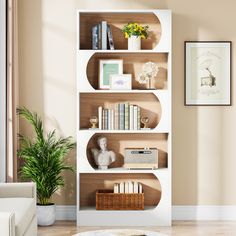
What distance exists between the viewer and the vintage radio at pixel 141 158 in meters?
5.77

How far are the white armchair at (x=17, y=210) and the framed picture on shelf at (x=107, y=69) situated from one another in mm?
1489

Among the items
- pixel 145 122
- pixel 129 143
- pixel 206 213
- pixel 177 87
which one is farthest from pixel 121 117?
pixel 206 213

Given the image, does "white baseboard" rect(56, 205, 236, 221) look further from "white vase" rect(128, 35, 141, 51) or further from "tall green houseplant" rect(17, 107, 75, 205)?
"white vase" rect(128, 35, 141, 51)

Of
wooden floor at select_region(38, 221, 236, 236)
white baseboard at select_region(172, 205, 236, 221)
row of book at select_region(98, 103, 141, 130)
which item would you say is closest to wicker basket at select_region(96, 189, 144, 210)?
wooden floor at select_region(38, 221, 236, 236)

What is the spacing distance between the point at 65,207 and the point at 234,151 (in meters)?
1.84

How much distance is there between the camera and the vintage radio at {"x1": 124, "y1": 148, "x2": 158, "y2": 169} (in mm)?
5766

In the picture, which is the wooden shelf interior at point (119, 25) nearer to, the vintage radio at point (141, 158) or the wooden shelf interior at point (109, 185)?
the vintage radio at point (141, 158)

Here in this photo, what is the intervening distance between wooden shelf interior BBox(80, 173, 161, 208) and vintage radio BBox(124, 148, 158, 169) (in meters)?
0.29

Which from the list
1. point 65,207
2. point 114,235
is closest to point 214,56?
point 65,207

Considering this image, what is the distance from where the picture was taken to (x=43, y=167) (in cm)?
570

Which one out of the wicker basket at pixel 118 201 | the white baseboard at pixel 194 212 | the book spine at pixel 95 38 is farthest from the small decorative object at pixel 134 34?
the white baseboard at pixel 194 212

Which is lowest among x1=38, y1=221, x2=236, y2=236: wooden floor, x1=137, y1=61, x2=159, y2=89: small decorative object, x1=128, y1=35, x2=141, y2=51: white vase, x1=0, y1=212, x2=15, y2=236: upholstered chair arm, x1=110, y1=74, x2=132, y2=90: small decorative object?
x1=38, y1=221, x2=236, y2=236: wooden floor

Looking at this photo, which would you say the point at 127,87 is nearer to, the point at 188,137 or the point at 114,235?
the point at 188,137

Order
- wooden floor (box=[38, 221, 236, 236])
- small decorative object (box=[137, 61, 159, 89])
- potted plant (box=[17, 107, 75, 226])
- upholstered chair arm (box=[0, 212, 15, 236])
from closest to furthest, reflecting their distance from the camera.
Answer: upholstered chair arm (box=[0, 212, 15, 236])
wooden floor (box=[38, 221, 236, 236])
potted plant (box=[17, 107, 75, 226])
small decorative object (box=[137, 61, 159, 89])
